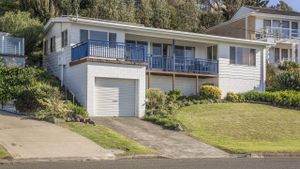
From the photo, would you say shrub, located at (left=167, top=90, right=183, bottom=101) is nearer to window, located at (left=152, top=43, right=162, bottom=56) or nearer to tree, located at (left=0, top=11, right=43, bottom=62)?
window, located at (left=152, top=43, right=162, bottom=56)

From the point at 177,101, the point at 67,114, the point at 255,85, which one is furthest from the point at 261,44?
the point at 67,114

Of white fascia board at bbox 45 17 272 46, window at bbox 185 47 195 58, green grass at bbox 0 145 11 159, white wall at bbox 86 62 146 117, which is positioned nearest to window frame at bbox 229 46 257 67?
white fascia board at bbox 45 17 272 46

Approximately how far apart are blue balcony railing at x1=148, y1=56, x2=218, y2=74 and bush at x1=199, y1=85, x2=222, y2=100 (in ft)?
5.33

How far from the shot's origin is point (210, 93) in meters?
35.1

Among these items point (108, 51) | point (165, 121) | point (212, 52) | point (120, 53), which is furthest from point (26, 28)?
point (165, 121)

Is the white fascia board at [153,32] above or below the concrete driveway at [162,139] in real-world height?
above

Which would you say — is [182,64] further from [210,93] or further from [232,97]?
[232,97]

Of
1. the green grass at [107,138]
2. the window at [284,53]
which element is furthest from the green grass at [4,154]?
the window at [284,53]

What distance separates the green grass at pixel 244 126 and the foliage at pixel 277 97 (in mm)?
1344

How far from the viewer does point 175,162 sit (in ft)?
59.5

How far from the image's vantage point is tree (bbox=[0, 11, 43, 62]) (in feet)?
119

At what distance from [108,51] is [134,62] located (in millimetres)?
1532

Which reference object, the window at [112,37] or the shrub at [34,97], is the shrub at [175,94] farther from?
the shrub at [34,97]

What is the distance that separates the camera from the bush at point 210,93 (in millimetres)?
34969
